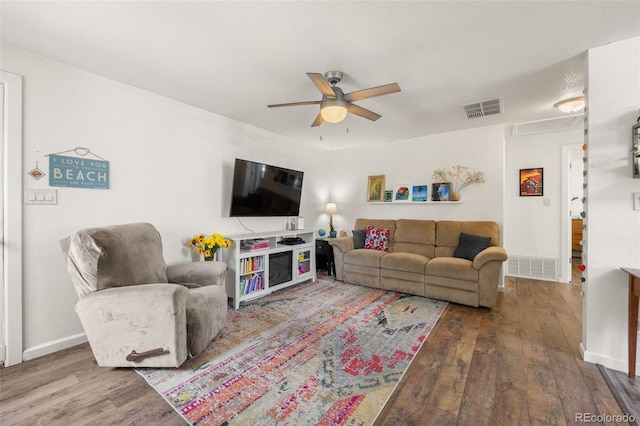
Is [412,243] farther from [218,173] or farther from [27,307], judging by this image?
[27,307]

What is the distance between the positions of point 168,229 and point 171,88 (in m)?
1.44

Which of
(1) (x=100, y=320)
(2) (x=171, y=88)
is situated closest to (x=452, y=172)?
(2) (x=171, y=88)

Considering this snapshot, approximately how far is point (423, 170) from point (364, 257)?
176 cm

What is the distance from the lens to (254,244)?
3.26m

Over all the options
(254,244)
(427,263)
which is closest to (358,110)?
(254,244)

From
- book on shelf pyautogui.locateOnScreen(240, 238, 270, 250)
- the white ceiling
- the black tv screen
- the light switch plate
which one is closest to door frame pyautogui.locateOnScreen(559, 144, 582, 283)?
the white ceiling

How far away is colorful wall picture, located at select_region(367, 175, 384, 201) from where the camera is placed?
15.4 feet

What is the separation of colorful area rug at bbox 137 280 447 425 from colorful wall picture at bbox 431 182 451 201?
5.56 ft

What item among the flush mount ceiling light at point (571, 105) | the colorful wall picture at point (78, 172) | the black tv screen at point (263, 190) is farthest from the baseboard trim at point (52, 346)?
the flush mount ceiling light at point (571, 105)

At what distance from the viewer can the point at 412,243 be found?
398cm

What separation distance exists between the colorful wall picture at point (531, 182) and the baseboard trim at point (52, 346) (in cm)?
592

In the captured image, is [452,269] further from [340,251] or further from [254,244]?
[254,244]

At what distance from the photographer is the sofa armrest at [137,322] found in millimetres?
1754

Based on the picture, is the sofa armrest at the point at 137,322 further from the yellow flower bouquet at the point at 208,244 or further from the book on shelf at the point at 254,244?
the book on shelf at the point at 254,244
